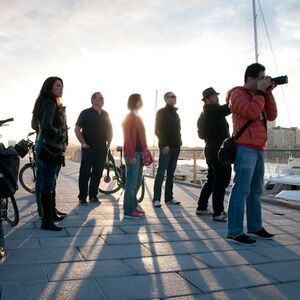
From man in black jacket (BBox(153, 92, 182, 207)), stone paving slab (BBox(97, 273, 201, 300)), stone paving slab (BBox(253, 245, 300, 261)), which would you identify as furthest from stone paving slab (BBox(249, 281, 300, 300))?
man in black jacket (BBox(153, 92, 182, 207))

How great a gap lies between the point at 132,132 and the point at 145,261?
2.47 meters

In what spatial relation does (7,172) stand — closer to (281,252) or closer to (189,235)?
(189,235)

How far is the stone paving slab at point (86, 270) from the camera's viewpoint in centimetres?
315

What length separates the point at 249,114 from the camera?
4242mm

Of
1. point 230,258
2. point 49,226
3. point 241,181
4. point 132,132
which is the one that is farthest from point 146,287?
point 132,132

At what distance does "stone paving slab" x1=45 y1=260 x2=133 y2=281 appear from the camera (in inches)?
124

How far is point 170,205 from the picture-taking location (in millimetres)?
7242

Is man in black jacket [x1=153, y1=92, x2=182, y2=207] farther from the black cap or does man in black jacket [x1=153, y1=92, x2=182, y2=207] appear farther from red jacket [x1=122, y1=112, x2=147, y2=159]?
the black cap

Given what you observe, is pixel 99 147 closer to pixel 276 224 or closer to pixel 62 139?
pixel 62 139

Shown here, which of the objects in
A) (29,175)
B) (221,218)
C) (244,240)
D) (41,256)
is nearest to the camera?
(41,256)

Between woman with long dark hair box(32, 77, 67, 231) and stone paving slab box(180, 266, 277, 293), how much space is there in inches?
84.5

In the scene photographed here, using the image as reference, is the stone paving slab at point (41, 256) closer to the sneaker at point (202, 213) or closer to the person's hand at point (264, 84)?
the person's hand at point (264, 84)

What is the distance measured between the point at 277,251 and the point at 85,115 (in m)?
4.15

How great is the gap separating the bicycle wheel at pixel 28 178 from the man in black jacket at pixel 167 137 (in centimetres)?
283
